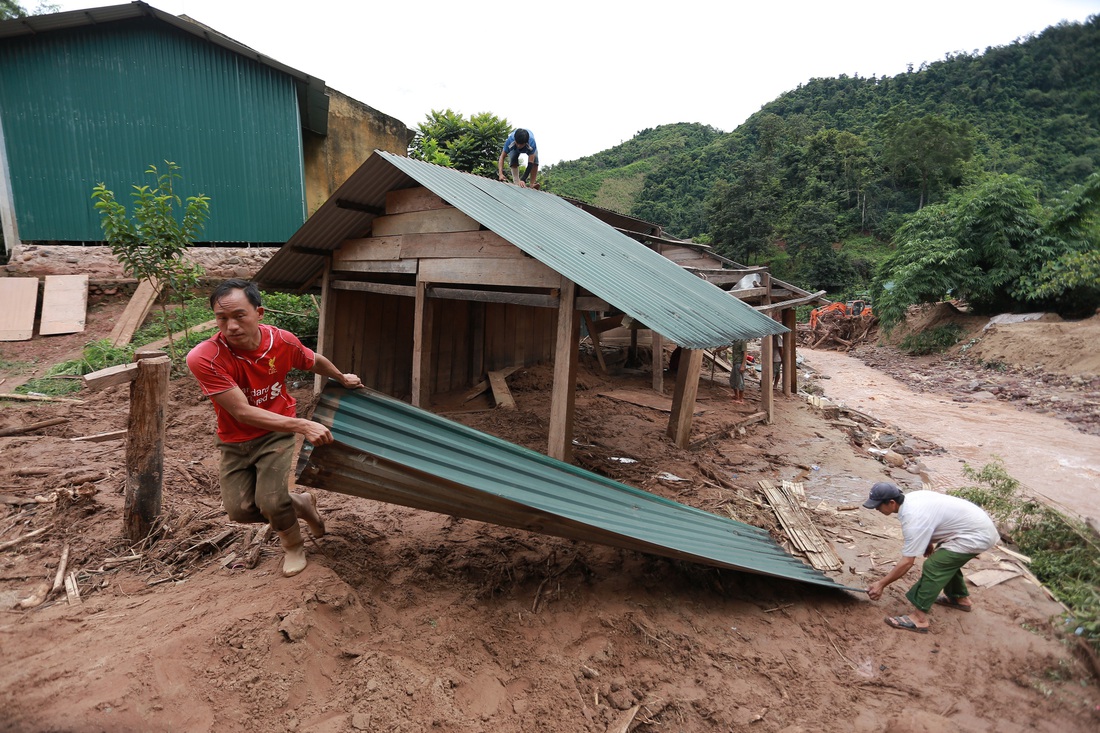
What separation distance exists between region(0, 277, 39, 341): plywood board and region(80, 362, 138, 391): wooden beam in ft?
27.7

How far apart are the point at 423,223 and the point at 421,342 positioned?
1.43m

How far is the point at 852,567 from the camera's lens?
4539 millimetres

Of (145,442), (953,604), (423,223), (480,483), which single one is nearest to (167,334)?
(423,223)

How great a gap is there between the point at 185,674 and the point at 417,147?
1921 centimetres

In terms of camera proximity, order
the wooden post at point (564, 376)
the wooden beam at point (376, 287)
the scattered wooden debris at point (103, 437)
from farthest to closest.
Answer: the wooden beam at point (376, 287)
the scattered wooden debris at point (103, 437)
the wooden post at point (564, 376)

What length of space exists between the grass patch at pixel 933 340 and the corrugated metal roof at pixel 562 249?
17.1 m

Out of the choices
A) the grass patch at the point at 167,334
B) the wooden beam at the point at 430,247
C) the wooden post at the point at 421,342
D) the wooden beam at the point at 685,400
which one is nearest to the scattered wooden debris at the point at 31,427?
the grass patch at the point at 167,334

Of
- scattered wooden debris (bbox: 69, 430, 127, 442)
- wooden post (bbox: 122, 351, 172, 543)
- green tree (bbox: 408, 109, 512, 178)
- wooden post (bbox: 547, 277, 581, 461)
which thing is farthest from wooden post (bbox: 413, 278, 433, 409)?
green tree (bbox: 408, 109, 512, 178)

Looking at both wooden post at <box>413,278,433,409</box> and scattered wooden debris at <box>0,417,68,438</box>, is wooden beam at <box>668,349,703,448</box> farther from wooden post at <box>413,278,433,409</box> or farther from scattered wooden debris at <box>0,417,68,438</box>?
scattered wooden debris at <box>0,417,68,438</box>

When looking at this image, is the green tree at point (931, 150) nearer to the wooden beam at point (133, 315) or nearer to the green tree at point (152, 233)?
the green tree at point (152, 233)

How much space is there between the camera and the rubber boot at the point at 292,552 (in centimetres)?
317

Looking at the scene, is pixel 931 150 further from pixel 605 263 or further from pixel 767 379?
pixel 605 263

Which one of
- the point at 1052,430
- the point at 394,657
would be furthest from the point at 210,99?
the point at 1052,430

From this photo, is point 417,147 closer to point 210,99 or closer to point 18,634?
point 210,99
